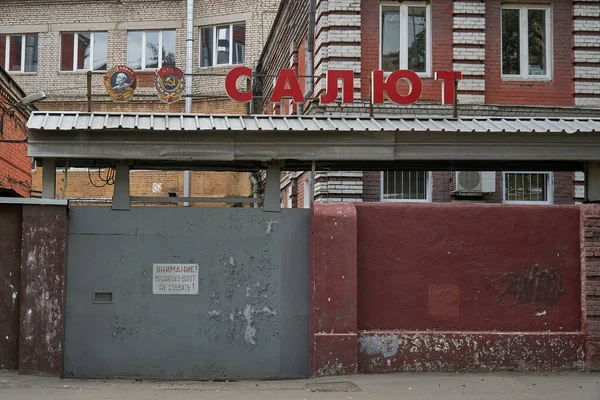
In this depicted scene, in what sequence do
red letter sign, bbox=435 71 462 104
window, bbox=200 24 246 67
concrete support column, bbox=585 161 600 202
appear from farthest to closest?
1. window, bbox=200 24 246 67
2. red letter sign, bbox=435 71 462 104
3. concrete support column, bbox=585 161 600 202

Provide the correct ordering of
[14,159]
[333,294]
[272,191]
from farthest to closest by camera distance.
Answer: [14,159] < [272,191] < [333,294]

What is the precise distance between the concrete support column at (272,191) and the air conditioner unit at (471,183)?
24.3ft

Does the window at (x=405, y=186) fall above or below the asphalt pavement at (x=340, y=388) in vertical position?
above

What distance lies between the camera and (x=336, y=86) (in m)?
16.3

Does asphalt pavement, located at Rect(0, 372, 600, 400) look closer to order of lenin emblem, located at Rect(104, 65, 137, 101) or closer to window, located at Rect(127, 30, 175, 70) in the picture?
order of lenin emblem, located at Rect(104, 65, 137, 101)

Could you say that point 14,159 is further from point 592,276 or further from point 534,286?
point 592,276

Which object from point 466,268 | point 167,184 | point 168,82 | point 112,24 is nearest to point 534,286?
point 466,268

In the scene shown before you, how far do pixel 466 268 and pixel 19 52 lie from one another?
2642cm

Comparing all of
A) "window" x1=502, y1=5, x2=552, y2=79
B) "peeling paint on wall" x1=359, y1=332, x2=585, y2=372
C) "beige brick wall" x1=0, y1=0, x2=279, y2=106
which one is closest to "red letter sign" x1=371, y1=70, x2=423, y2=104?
"window" x1=502, y1=5, x2=552, y2=79

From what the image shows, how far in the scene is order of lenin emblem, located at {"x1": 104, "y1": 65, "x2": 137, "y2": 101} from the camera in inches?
673

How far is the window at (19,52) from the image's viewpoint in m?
33.1

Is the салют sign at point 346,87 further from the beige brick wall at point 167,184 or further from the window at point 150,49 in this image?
the window at point 150,49

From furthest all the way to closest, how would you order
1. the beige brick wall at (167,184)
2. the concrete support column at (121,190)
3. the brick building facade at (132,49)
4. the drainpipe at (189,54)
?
the brick building facade at (132,49), the beige brick wall at (167,184), the drainpipe at (189,54), the concrete support column at (121,190)

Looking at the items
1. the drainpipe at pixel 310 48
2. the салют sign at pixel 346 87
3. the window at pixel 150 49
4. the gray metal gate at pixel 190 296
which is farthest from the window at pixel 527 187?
the window at pixel 150 49
